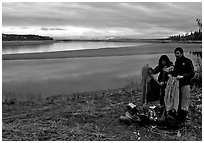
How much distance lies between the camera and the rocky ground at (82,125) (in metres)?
4.87

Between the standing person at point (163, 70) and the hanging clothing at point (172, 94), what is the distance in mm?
185

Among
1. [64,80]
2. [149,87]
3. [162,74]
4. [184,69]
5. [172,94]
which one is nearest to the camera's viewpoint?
[184,69]

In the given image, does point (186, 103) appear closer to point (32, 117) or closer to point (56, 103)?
point (32, 117)

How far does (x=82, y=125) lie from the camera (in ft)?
17.7

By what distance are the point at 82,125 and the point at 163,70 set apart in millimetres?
1764

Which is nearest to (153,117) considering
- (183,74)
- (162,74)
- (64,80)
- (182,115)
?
(182,115)

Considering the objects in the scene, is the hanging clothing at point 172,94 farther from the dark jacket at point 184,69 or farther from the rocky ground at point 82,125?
the rocky ground at point 82,125

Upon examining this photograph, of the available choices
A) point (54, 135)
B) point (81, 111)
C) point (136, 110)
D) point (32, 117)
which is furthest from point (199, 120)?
point (32, 117)


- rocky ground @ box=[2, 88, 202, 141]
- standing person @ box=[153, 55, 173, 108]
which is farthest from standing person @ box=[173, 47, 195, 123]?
rocky ground @ box=[2, 88, 202, 141]

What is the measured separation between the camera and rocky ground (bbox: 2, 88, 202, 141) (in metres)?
4.87

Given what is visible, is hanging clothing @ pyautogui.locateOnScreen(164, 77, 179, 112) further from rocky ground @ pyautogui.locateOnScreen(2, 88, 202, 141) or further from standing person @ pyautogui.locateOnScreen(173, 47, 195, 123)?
rocky ground @ pyautogui.locateOnScreen(2, 88, 202, 141)

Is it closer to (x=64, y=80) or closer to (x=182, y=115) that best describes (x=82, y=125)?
(x=182, y=115)

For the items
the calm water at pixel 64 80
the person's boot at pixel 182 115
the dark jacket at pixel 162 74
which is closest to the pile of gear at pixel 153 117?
the person's boot at pixel 182 115

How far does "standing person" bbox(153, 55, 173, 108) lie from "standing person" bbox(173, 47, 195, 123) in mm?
199
